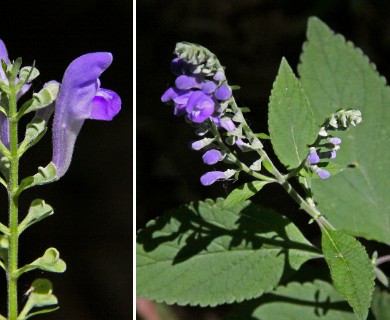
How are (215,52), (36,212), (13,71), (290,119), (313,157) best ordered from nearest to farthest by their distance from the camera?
(13,71), (36,212), (313,157), (290,119), (215,52)

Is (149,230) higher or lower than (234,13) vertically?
lower

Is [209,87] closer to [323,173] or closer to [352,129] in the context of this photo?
[323,173]

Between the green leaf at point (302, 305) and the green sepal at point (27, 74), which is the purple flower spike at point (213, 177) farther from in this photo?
the green leaf at point (302, 305)

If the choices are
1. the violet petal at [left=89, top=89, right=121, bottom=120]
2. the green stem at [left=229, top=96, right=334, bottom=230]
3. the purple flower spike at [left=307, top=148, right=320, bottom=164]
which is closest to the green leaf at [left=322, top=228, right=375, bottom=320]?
the green stem at [left=229, top=96, right=334, bottom=230]

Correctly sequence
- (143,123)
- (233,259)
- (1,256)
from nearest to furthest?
1. (1,256)
2. (233,259)
3. (143,123)

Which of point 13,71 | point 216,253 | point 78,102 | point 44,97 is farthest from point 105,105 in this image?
point 216,253

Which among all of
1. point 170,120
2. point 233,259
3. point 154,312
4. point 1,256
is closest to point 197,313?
point 154,312

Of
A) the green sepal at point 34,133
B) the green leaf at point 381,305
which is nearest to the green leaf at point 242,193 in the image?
the green sepal at point 34,133

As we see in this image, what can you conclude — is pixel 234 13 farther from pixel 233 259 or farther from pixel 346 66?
pixel 233 259
